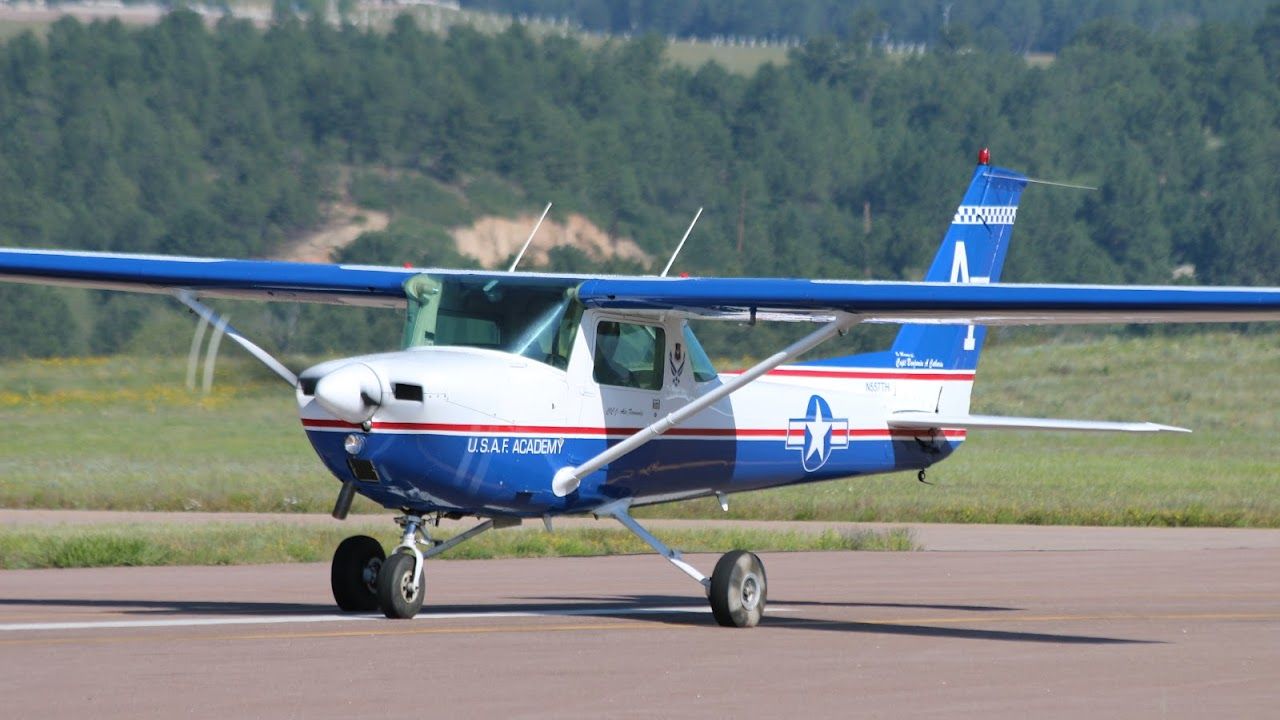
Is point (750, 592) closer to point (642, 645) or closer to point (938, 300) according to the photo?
point (642, 645)

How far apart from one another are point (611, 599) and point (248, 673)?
18.1 ft

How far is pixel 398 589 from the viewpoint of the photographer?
12.5 m

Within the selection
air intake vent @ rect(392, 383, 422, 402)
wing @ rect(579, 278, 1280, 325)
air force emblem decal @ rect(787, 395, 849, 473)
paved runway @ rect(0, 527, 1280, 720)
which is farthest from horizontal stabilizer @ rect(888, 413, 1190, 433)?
air intake vent @ rect(392, 383, 422, 402)

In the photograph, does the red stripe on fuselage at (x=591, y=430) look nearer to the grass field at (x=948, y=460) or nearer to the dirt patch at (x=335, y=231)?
the grass field at (x=948, y=460)

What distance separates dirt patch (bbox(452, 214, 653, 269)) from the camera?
2676 inches

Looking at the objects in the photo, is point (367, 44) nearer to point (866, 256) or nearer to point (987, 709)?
point (866, 256)

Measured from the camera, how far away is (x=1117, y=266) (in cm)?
8438

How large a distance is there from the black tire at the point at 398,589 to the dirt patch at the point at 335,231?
58.2 meters

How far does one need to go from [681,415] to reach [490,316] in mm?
1386

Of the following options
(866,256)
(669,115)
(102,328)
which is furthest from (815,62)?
(102,328)

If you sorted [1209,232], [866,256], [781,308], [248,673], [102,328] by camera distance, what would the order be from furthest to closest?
[1209,232] → [866,256] → [102,328] → [781,308] → [248,673]

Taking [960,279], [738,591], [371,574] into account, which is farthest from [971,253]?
[371,574]

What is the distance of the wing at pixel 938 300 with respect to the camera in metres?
12.0

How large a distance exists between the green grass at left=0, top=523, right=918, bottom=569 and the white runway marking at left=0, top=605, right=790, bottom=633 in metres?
4.94
